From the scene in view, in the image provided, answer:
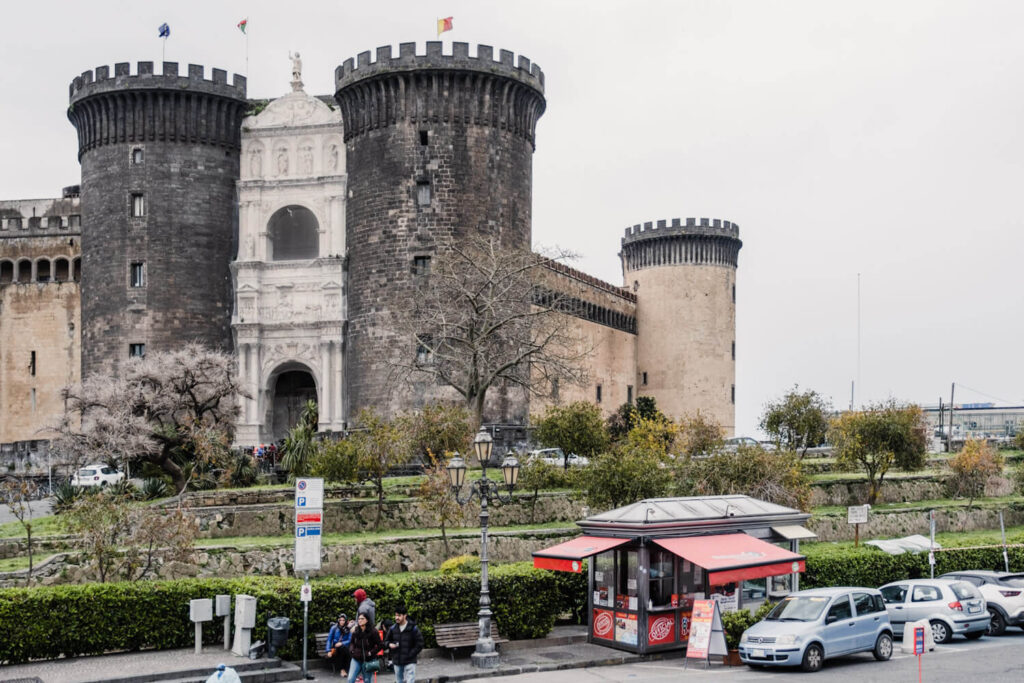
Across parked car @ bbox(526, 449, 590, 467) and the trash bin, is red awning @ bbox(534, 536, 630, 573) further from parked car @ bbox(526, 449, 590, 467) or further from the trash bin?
parked car @ bbox(526, 449, 590, 467)

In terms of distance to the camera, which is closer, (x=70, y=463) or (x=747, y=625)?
(x=747, y=625)

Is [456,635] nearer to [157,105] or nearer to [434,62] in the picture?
[434,62]

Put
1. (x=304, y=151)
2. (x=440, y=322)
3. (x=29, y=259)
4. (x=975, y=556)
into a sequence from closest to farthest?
(x=975, y=556) → (x=440, y=322) → (x=304, y=151) → (x=29, y=259)

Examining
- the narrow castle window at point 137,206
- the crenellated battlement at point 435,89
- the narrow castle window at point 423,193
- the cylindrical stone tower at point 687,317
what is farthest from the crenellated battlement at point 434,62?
the cylindrical stone tower at point 687,317

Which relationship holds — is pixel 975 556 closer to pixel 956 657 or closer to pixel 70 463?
pixel 956 657

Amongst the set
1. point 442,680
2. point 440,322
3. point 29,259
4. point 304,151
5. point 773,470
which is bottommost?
point 442,680

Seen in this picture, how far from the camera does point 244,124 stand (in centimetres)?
5062

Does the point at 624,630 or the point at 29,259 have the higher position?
the point at 29,259

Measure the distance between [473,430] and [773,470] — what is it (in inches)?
396

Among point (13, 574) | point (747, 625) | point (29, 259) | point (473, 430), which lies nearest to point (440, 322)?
point (473, 430)

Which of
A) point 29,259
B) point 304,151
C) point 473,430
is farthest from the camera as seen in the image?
point 29,259

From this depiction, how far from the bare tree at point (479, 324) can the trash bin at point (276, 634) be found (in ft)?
64.5

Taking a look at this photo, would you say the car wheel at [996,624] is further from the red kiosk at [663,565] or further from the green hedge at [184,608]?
the green hedge at [184,608]

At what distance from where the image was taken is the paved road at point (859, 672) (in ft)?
60.9
